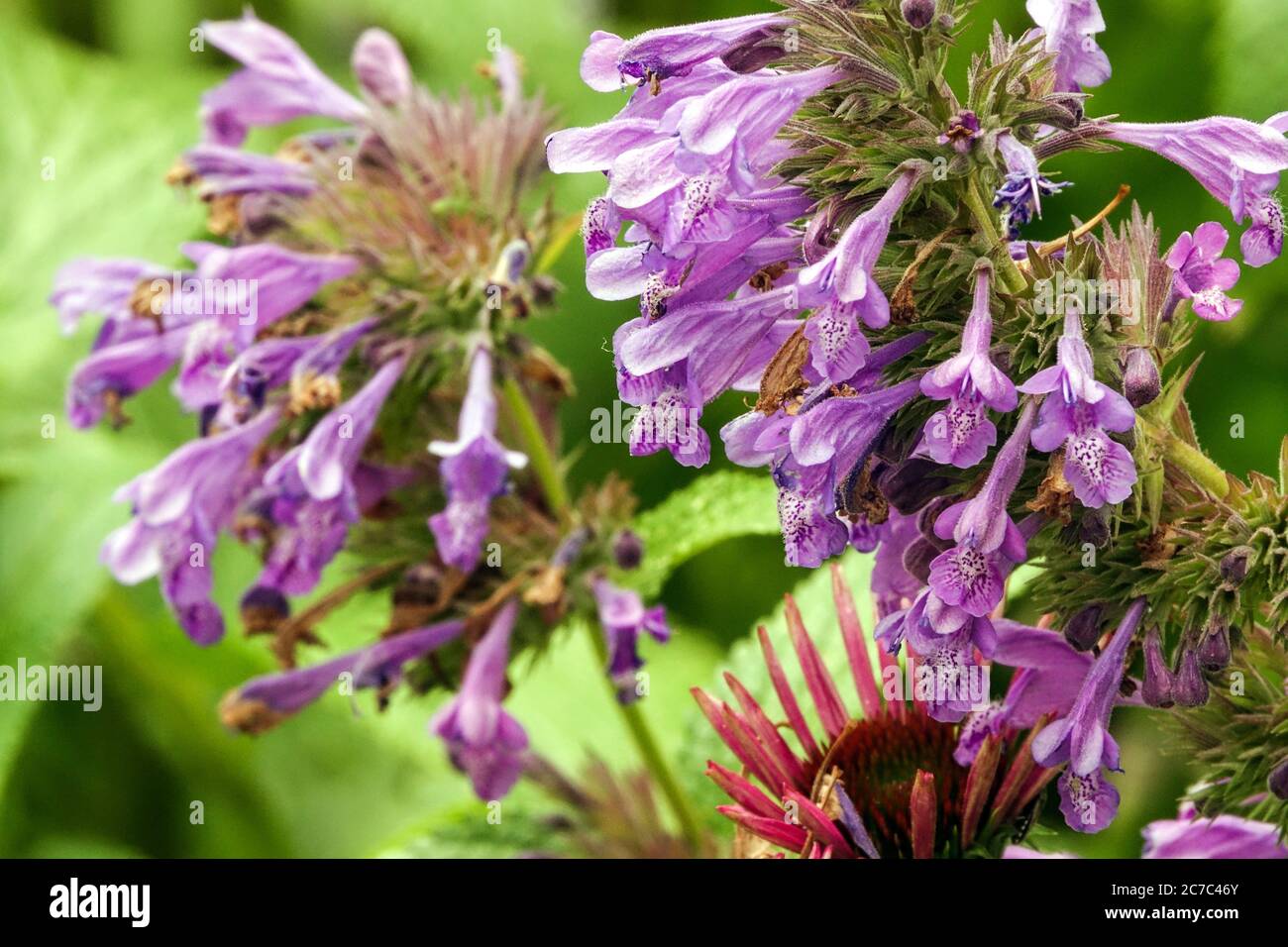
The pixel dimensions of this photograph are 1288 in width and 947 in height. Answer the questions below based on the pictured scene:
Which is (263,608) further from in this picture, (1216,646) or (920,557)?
(1216,646)

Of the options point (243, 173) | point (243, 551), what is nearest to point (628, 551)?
point (243, 173)

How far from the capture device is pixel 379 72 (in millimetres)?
1627

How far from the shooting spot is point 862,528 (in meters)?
0.97

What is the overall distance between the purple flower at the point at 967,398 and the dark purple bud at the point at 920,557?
0.36ft

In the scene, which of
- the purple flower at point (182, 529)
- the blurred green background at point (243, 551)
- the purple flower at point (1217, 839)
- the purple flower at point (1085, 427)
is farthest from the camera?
the blurred green background at point (243, 551)

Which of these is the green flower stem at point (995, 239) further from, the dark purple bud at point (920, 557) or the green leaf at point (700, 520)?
the green leaf at point (700, 520)

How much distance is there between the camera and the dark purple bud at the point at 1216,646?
0.83m

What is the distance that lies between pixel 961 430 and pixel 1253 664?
0.34 meters

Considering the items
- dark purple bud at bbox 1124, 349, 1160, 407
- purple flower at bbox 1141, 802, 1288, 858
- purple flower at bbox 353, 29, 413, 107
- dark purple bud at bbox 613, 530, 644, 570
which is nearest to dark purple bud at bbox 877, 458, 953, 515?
dark purple bud at bbox 1124, 349, 1160, 407

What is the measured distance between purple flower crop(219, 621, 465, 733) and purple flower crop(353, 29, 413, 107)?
62 cm

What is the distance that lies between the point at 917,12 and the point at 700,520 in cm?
69

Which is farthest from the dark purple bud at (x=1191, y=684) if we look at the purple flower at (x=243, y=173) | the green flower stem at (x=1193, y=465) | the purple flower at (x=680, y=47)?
the purple flower at (x=243, y=173)
